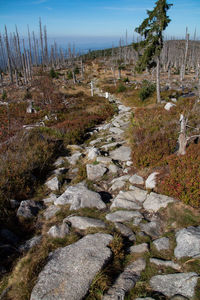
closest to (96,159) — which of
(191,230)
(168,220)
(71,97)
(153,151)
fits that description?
(153,151)

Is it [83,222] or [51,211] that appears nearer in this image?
[83,222]

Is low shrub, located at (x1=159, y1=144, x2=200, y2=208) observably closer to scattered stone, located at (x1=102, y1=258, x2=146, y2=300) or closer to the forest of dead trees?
scattered stone, located at (x1=102, y1=258, x2=146, y2=300)

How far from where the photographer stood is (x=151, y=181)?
6.45 m

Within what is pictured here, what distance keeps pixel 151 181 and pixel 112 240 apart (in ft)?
8.60

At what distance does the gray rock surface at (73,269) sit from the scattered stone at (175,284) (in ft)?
3.19

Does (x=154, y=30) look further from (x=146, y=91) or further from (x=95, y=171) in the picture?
(x=95, y=171)

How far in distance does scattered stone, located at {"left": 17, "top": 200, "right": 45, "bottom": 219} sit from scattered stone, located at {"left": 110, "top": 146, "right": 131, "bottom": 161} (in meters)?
3.80

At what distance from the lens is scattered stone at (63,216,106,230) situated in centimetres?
505

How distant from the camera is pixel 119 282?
3.59 m

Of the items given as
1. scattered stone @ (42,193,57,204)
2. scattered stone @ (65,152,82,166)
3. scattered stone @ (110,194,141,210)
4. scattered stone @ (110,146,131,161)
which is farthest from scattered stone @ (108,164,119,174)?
scattered stone @ (42,193,57,204)

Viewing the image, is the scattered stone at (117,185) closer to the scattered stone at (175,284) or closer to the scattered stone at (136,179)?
the scattered stone at (136,179)

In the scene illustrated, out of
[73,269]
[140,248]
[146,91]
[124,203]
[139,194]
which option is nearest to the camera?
[73,269]

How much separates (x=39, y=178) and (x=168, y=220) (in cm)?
513

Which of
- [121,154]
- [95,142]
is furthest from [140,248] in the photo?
[95,142]
